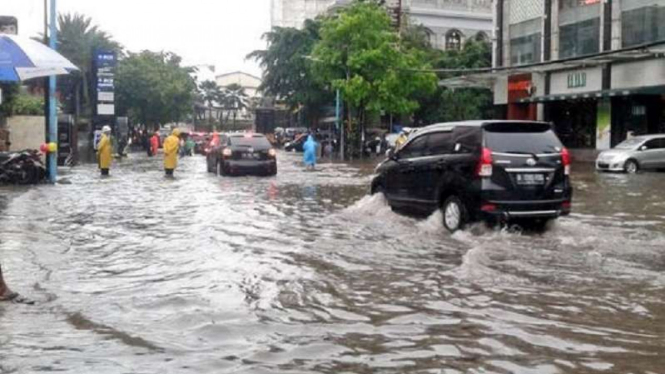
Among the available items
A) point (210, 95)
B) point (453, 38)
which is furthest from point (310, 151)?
point (210, 95)

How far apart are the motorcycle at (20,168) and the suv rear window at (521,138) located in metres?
14.3

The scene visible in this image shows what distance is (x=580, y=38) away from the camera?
4150cm

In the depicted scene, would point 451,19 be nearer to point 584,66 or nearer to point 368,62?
point 368,62

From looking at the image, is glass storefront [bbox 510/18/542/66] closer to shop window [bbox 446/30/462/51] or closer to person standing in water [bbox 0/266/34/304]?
shop window [bbox 446/30/462/51]

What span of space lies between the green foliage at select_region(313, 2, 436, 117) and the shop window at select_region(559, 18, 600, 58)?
727 centimetres

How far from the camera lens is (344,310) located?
302 inches

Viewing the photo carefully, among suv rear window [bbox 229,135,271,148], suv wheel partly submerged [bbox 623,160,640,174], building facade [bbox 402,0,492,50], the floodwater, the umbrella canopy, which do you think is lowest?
the floodwater

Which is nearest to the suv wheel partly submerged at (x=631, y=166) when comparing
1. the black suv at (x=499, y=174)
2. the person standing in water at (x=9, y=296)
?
the black suv at (x=499, y=174)

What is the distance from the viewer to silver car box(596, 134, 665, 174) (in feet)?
102

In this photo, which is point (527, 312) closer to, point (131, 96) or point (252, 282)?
point (252, 282)

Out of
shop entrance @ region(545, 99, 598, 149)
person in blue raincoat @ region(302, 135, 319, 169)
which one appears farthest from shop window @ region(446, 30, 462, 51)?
person in blue raincoat @ region(302, 135, 319, 169)

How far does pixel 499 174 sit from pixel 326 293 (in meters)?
4.51

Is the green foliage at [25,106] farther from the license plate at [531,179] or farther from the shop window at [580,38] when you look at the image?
the shop window at [580,38]

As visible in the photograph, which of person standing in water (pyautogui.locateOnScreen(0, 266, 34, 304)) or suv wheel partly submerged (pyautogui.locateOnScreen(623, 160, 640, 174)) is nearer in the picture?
person standing in water (pyautogui.locateOnScreen(0, 266, 34, 304))
